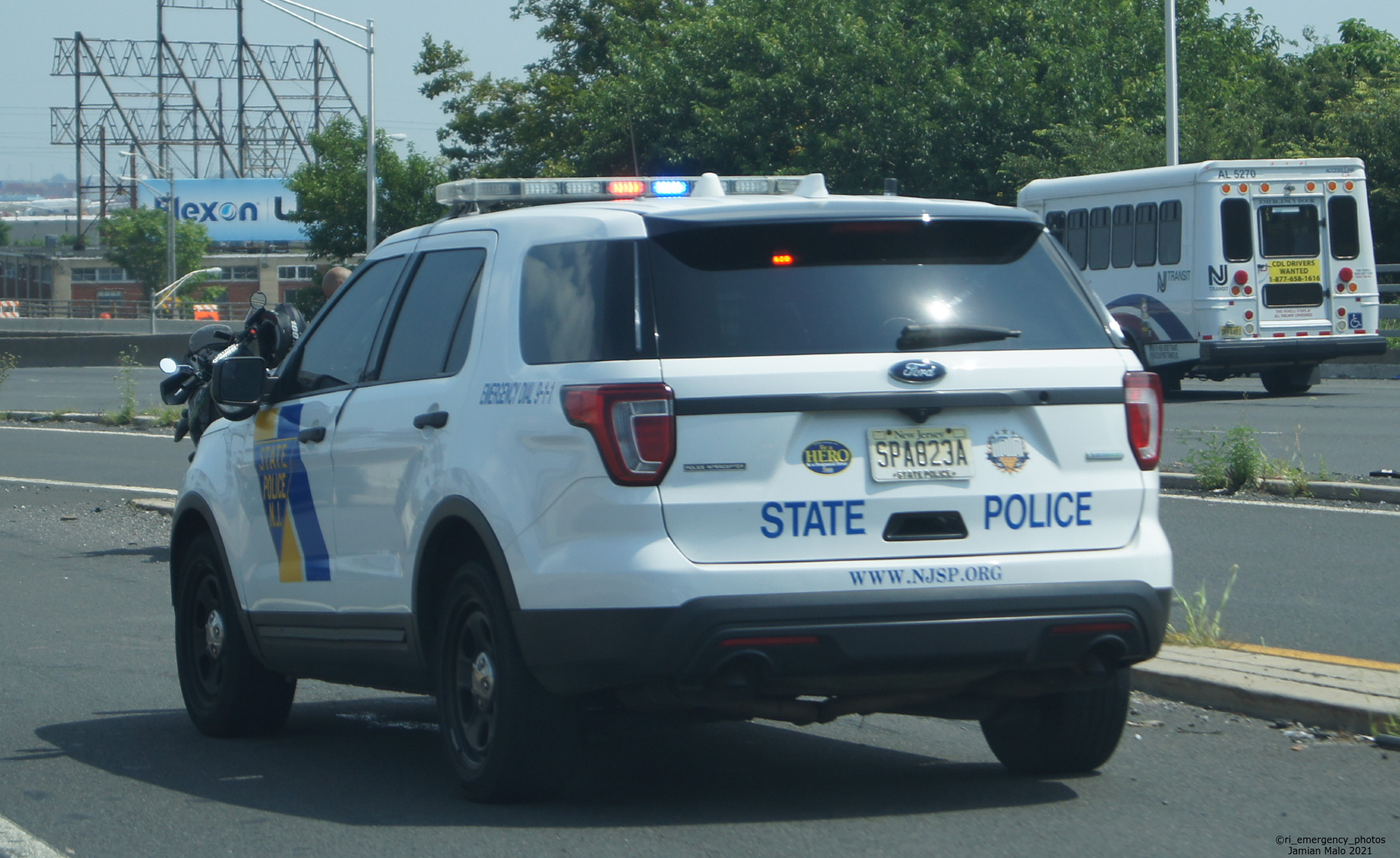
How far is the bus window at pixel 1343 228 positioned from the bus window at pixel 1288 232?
192mm

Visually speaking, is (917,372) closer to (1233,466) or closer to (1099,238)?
(1233,466)

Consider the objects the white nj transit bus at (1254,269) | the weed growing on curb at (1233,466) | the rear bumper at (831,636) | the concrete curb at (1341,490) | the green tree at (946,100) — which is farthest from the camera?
the green tree at (946,100)

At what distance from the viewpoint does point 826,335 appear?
4.87 meters

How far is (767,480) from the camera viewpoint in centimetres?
471

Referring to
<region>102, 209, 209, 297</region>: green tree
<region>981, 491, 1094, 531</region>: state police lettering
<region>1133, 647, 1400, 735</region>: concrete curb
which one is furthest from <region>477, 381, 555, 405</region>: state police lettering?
<region>102, 209, 209, 297</region>: green tree

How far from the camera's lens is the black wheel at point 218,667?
6.58 m

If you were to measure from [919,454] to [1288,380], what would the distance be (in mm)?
21102

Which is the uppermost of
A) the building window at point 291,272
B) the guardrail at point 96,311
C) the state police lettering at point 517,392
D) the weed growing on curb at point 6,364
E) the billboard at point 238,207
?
the billboard at point 238,207

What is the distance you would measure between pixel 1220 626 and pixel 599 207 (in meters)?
4.03

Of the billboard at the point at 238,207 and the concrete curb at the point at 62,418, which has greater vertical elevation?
the billboard at the point at 238,207

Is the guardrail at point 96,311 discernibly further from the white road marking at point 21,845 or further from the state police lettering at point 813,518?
the state police lettering at point 813,518

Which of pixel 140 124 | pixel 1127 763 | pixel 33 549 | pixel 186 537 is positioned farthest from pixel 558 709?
pixel 140 124

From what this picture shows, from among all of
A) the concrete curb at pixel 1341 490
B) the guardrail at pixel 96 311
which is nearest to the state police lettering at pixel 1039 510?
the concrete curb at pixel 1341 490

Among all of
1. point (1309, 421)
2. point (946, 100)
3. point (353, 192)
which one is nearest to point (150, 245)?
point (353, 192)
